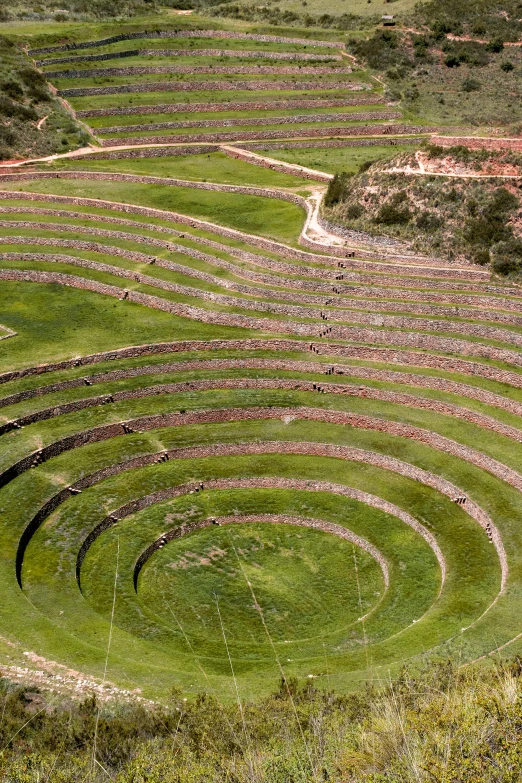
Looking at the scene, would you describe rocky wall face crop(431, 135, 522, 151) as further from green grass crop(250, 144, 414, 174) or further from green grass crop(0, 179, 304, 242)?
green grass crop(0, 179, 304, 242)

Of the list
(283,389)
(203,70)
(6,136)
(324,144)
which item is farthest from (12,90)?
(283,389)

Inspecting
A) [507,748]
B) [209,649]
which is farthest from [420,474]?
[507,748]

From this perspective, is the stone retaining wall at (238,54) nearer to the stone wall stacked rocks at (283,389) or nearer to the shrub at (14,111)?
the shrub at (14,111)

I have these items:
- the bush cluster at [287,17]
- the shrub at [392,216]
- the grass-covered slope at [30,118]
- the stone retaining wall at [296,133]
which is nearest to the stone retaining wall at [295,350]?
the shrub at [392,216]

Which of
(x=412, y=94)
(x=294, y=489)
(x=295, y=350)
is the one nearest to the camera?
(x=294, y=489)

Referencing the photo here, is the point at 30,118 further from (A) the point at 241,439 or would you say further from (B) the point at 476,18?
(B) the point at 476,18
